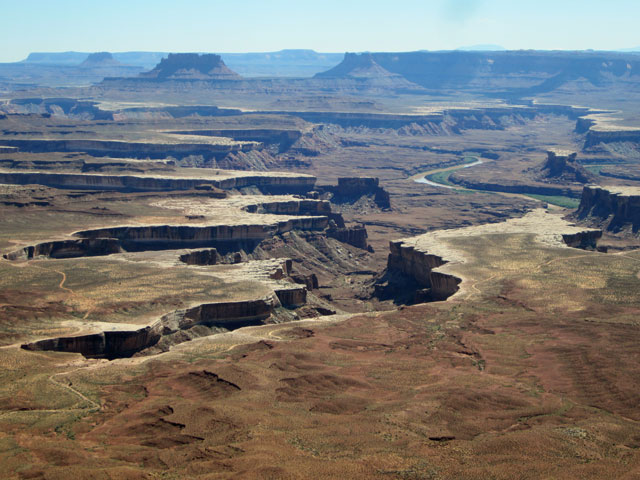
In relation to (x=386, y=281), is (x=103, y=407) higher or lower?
higher

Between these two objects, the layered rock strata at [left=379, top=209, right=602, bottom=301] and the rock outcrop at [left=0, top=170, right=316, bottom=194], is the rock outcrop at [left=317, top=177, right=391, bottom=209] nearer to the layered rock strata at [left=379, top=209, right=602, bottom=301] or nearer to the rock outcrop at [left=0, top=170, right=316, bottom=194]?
the rock outcrop at [left=0, top=170, right=316, bottom=194]

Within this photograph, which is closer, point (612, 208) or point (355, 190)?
point (612, 208)

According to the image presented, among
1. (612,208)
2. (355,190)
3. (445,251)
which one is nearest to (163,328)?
(445,251)

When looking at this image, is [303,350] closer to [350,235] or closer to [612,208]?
[350,235]

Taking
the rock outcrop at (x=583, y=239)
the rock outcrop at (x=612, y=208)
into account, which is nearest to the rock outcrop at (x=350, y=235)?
the rock outcrop at (x=583, y=239)

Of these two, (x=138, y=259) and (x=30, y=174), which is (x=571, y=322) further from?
(x=30, y=174)

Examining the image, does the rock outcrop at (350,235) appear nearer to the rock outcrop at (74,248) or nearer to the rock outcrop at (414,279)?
the rock outcrop at (414,279)

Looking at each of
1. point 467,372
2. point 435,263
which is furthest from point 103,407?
point 435,263

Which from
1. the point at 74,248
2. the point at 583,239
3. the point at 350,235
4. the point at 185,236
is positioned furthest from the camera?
the point at 350,235

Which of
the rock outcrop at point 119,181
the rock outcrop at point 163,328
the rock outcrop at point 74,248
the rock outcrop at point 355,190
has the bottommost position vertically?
the rock outcrop at point 355,190

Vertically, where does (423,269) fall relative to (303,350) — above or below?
below

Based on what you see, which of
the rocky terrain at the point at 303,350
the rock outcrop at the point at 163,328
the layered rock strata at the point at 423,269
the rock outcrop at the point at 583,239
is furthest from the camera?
the rock outcrop at the point at 583,239
